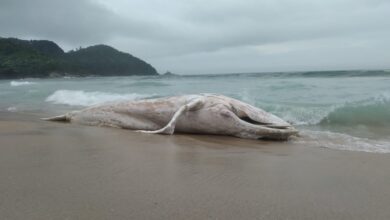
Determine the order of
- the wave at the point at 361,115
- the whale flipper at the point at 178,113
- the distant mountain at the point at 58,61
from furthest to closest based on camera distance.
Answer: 1. the distant mountain at the point at 58,61
2. the wave at the point at 361,115
3. the whale flipper at the point at 178,113

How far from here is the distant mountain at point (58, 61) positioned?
84713mm

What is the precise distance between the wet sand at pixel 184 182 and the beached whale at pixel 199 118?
3.61 feet

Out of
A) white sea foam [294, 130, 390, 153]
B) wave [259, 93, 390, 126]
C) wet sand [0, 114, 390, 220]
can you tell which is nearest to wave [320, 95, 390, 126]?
wave [259, 93, 390, 126]

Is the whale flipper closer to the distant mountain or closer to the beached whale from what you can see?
the beached whale

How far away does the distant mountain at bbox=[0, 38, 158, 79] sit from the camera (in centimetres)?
8471

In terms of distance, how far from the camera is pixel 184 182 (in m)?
2.83

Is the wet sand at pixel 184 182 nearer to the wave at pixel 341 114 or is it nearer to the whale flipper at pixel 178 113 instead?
the whale flipper at pixel 178 113

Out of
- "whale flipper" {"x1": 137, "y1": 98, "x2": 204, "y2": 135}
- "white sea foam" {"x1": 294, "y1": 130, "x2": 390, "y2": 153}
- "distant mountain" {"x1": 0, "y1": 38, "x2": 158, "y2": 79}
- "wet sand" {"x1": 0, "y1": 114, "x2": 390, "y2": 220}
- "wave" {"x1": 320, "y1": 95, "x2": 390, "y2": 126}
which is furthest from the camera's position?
"distant mountain" {"x1": 0, "y1": 38, "x2": 158, "y2": 79}

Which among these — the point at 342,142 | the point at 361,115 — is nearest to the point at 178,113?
the point at 342,142

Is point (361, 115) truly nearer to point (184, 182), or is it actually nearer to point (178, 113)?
point (178, 113)

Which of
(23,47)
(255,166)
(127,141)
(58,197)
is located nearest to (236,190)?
(255,166)

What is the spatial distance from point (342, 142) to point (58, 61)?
319ft

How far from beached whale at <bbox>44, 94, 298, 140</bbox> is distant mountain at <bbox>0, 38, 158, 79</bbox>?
81019 millimetres

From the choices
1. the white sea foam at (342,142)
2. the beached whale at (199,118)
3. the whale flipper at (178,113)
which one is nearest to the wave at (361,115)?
the white sea foam at (342,142)
